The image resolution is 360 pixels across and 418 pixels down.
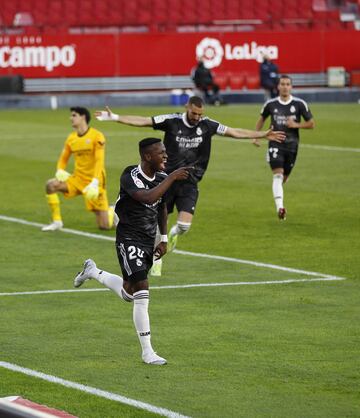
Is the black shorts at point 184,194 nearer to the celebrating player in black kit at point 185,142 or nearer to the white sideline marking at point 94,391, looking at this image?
the celebrating player in black kit at point 185,142

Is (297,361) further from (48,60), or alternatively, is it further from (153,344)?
(48,60)

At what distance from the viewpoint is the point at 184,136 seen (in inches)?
706

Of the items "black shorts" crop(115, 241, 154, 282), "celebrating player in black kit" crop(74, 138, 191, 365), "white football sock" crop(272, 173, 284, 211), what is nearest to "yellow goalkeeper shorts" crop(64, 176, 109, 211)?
"white football sock" crop(272, 173, 284, 211)

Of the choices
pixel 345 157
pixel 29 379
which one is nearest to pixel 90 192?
pixel 29 379

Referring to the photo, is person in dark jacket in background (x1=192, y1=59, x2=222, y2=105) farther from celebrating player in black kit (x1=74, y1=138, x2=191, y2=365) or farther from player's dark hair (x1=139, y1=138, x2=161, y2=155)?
player's dark hair (x1=139, y1=138, x2=161, y2=155)

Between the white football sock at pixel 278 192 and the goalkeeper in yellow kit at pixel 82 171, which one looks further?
the white football sock at pixel 278 192

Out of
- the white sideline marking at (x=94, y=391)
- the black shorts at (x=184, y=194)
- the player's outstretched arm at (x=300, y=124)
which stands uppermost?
the player's outstretched arm at (x=300, y=124)

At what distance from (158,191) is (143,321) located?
1.12m

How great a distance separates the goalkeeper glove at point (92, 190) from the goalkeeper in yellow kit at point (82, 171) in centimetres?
37

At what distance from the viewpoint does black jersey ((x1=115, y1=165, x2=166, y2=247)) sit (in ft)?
38.0

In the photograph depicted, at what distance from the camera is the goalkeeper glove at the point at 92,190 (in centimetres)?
1998

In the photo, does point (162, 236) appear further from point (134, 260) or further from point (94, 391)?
point (94, 391)

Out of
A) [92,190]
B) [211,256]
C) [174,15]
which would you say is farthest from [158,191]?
[174,15]

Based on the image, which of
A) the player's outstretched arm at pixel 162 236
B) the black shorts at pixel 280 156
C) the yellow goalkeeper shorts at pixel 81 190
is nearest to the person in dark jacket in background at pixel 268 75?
the black shorts at pixel 280 156
